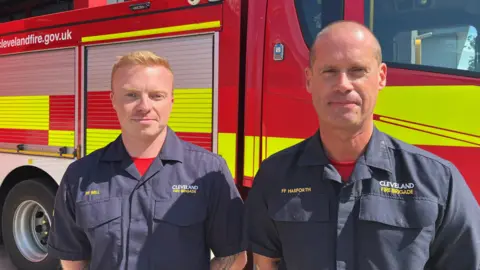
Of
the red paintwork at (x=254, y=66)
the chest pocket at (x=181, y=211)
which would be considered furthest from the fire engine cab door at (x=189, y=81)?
the chest pocket at (x=181, y=211)

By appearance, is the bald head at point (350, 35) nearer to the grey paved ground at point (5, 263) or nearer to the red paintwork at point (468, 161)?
the red paintwork at point (468, 161)

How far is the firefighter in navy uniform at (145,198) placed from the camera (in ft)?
5.34

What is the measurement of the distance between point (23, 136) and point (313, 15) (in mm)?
2813

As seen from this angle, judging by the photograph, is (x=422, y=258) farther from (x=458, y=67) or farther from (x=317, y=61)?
(x=458, y=67)

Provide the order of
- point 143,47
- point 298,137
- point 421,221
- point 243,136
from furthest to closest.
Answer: point 143,47
point 243,136
point 298,137
point 421,221

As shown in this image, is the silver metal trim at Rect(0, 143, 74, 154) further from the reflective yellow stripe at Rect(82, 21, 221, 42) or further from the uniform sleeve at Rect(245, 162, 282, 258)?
the uniform sleeve at Rect(245, 162, 282, 258)

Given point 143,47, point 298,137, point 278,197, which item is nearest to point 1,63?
point 143,47

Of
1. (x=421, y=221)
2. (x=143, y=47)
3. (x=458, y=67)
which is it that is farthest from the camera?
(x=143, y=47)

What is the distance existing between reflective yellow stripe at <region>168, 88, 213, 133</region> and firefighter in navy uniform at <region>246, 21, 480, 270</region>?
64.0 inches

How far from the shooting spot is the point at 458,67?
2385mm

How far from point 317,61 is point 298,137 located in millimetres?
1357

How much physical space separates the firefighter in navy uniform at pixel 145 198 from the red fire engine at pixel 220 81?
1.11 m

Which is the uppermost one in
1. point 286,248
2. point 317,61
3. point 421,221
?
point 317,61

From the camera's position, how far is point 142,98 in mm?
1611
